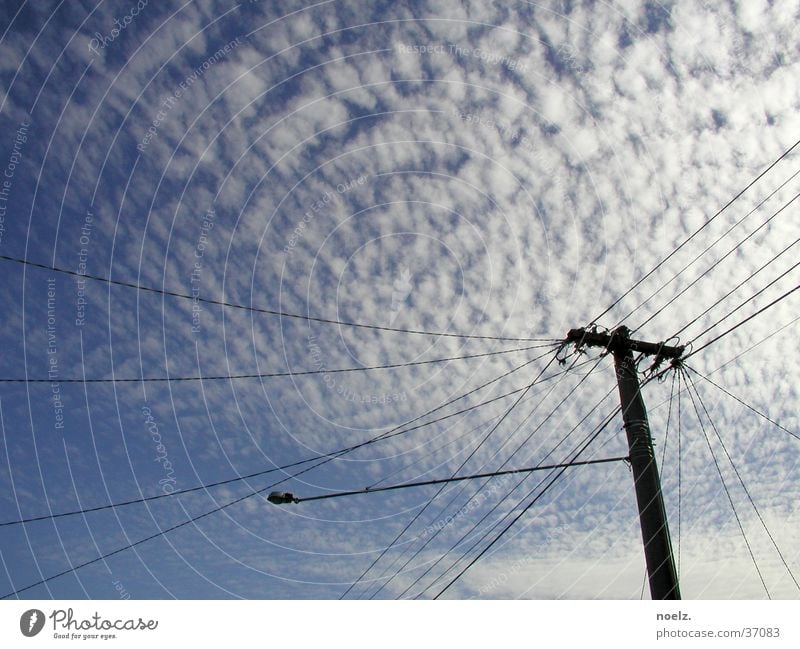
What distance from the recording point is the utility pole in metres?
7.97

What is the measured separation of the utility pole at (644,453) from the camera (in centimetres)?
797

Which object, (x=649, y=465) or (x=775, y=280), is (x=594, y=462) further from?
(x=775, y=280)

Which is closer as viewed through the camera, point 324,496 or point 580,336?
point 324,496

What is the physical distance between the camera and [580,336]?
35.9ft

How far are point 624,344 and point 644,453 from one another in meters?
2.35

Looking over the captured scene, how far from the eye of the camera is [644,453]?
8.95 metres
